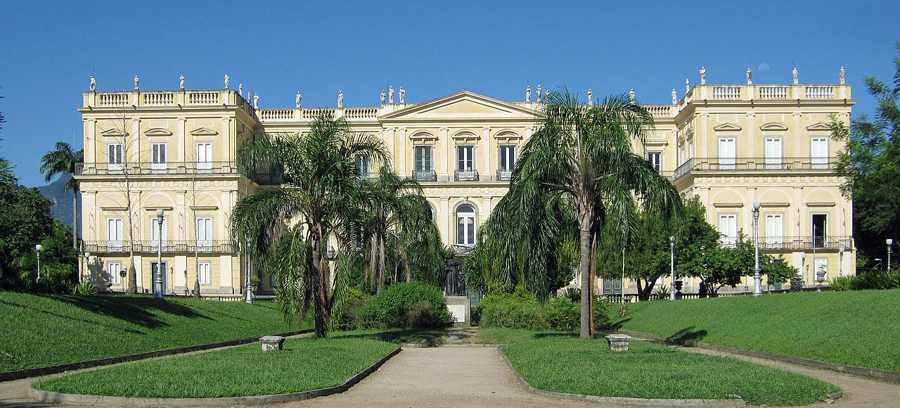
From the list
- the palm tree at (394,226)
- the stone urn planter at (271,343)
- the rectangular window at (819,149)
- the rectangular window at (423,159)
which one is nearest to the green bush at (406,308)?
the palm tree at (394,226)

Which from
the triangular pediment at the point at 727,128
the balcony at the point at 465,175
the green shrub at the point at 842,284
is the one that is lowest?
the green shrub at the point at 842,284

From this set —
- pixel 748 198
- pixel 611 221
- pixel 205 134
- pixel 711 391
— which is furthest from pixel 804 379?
pixel 205 134

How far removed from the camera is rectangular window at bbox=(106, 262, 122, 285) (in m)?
66.9

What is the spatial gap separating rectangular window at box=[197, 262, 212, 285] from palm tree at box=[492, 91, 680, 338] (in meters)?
44.0

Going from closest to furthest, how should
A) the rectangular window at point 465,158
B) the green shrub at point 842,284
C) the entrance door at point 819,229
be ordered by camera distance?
the green shrub at point 842,284, the entrance door at point 819,229, the rectangular window at point 465,158

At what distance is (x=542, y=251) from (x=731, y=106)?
143 ft

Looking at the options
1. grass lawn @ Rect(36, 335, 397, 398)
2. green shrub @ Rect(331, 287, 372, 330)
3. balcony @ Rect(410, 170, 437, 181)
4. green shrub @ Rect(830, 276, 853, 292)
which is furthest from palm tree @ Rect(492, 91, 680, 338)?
balcony @ Rect(410, 170, 437, 181)

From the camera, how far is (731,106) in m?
66.3

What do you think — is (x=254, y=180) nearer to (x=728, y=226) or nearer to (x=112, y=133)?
(x=112, y=133)

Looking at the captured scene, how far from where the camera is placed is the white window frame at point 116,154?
68562mm

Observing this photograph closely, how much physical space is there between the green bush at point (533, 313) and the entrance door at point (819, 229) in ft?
96.2

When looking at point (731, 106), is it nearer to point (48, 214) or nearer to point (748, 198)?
point (748, 198)

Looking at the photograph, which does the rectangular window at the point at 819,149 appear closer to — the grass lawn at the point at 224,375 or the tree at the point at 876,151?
the tree at the point at 876,151

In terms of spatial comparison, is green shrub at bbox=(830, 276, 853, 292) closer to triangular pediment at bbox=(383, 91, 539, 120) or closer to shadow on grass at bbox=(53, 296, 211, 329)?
shadow on grass at bbox=(53, 296, 211, 329)
